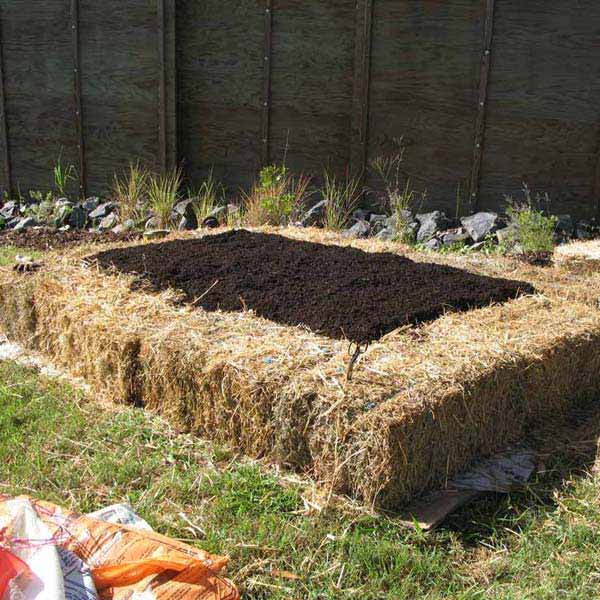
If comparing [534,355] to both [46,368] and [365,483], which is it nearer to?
[365,483]

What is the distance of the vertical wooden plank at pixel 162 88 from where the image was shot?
9.30m

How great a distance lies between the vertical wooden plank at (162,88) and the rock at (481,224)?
150 inches

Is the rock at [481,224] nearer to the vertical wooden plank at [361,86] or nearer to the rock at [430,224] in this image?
the rock at [430,224]

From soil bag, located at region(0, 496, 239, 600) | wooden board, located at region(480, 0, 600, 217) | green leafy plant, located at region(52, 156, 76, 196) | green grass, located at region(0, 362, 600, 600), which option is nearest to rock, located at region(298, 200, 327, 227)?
wooden board, located at region(480, 0, 600, 217)

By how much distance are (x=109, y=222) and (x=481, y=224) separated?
13.3ft

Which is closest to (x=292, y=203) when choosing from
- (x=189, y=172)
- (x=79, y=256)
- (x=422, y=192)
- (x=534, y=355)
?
(x=422, y=192)

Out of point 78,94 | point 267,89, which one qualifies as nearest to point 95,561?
point 267,89

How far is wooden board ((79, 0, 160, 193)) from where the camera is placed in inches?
377

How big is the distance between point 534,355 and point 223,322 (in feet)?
5.04

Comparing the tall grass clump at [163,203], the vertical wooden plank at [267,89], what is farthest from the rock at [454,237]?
the tall grass clump at [163,203]

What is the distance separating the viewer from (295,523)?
3.09m

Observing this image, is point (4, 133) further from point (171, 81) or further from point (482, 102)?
point (482, 102)

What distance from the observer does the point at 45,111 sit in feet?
33.9

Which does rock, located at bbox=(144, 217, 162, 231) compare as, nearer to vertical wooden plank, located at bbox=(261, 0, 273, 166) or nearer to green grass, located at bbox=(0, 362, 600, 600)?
vertical wooden plank, located at bbox=(261, 0, 273, 166)
